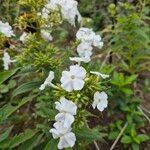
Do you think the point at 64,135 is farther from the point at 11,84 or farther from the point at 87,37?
the point at 11,84

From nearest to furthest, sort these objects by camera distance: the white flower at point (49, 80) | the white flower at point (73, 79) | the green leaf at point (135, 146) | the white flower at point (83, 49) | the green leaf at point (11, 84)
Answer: the white flower at point (73, 79)
the white flower at point (49, 80)
the white flower at point (83, 49)
the green leaf at point (135, 146)
the green leaf at point (11, 84)

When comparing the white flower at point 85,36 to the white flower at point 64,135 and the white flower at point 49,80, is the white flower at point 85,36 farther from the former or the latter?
the white flower at point 64,135

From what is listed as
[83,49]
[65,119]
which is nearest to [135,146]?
[83,49]

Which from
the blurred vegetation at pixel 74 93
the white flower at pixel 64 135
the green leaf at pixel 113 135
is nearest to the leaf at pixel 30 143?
the blurred vegetation at pixel 74 93

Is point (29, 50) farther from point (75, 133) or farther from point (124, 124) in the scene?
point (124, 124)

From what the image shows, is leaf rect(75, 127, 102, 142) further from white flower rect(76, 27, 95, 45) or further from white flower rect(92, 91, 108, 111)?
white flower rect(76, 27, 95, 45)
